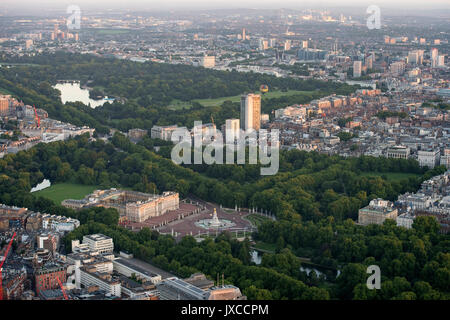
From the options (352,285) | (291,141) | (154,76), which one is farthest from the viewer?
(154,76)

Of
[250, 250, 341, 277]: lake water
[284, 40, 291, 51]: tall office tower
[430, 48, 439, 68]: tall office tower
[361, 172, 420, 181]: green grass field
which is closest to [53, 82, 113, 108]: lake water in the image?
[361, 172, 420, 181]: green grass field

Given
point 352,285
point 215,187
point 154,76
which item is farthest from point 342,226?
point 154,76

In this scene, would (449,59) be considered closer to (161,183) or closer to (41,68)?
(41,68)

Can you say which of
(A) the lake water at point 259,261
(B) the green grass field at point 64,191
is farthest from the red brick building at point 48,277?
(B) the green grass field at point 64,191

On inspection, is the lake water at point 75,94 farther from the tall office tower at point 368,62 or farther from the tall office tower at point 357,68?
the tall office tower at point 368,62

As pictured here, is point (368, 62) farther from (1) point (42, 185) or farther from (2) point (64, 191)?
(2) point (64, 191)

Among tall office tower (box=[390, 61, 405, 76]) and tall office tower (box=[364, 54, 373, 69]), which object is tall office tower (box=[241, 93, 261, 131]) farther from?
tall office tower (box=[364, 54, 373, 69])

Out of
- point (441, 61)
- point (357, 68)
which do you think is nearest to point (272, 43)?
point (441, 61)
